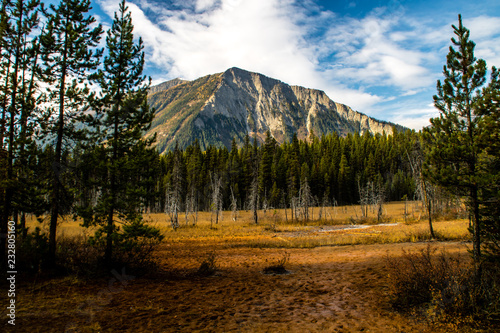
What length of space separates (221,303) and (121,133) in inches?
388

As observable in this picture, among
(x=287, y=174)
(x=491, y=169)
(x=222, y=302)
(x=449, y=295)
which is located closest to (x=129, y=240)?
(x=222, y=302)

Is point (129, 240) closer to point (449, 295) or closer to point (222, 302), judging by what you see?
point (222, 302)

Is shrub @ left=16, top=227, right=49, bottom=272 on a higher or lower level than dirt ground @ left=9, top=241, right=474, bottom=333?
higher

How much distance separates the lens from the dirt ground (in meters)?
6.27

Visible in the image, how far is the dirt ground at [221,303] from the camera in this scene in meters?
6.27

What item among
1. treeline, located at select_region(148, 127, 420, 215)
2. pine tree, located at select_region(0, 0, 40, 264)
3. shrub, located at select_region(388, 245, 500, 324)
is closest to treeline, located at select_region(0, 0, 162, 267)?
pine tree, located at select_region(0, 0, 40, 264)

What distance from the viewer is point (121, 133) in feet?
43.2

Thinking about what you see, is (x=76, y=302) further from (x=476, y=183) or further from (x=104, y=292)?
(x=476, y=183)

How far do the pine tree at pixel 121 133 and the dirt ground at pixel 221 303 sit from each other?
2905 mm

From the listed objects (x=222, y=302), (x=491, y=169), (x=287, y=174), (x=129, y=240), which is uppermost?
(x=287, y=174)

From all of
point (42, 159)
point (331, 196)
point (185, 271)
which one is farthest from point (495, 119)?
point (331, 196)

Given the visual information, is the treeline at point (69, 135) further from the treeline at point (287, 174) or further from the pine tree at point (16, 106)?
the treeline at point (287, 174)

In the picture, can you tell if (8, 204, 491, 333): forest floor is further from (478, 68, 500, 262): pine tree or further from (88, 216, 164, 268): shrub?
(478, 68, 500, 262): pine tree

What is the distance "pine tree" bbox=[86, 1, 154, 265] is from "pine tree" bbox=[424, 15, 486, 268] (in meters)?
12.6
